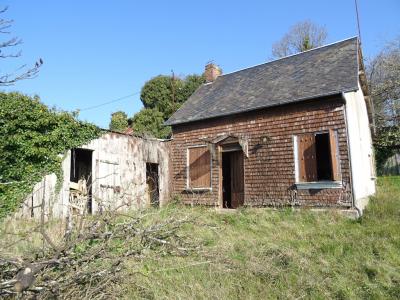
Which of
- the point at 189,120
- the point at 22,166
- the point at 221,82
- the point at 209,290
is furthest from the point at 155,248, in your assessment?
the point at 221,82

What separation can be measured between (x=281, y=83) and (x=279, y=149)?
2.78 meters

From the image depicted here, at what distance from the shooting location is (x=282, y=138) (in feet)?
36.9

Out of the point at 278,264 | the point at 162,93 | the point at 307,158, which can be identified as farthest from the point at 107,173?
the point at 162,93

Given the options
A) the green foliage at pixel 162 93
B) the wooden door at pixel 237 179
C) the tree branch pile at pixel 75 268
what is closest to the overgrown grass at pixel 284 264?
the tree branch pile at pixel 75 268

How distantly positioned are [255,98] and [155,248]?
27.5 feet

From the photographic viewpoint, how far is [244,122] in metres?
12.3

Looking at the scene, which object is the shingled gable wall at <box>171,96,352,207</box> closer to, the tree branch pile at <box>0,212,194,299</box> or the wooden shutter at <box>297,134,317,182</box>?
the wooden shutter at <box>297,134,317,182</box>

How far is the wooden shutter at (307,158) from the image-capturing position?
1050 centimetres

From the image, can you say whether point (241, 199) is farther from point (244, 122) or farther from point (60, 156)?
point (60, 156)

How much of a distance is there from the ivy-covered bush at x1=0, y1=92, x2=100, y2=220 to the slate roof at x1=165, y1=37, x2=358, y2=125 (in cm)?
469

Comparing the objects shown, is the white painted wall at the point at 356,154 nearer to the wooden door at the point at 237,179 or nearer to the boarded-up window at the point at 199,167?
the wooden door at the point at 237,179

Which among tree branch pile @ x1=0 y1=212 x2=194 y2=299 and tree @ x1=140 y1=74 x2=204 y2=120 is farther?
tree @ x1=140 y1=74 x2=204 y2=120

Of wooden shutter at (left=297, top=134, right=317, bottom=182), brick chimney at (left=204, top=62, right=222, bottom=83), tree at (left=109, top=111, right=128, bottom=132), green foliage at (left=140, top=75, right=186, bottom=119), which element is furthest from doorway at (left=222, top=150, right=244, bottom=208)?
green foliage at (left=140, top=75, right=186, bottom=119)

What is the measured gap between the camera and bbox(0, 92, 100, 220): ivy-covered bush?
9836 mm
